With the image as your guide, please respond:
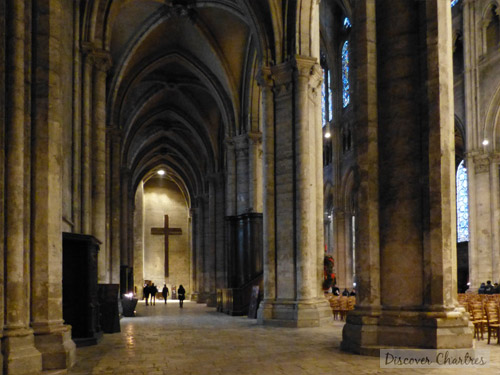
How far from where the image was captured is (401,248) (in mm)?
9875

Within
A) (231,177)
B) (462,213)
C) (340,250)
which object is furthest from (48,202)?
(462,213)

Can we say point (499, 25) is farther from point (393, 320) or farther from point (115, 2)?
point (393, 320)

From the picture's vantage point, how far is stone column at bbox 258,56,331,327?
16.7 metres

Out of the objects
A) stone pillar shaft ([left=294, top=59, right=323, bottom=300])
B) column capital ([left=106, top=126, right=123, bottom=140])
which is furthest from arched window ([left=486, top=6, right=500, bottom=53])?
column capital ([left=106, top=126, right=123, bottom=140])

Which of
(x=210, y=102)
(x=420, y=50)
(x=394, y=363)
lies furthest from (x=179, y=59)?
(x=394, y=363)

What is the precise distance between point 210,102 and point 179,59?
229 inches

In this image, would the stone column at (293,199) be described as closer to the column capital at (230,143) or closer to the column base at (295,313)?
the column base at (295,313)

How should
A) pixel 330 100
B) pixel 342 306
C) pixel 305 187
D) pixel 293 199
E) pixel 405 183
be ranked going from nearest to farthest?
pixel 405 183 → pixel 305 187 → pixel 293 199 → pixel 342 306 → pixel 330 100

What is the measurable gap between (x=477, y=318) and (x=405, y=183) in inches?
163

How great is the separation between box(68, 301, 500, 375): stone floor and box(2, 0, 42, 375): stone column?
3.10 ft

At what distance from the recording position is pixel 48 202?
8.71m

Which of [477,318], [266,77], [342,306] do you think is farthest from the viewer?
[266,77]

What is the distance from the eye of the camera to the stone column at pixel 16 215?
787 centimetres

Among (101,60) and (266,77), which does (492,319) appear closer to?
(266,77)
